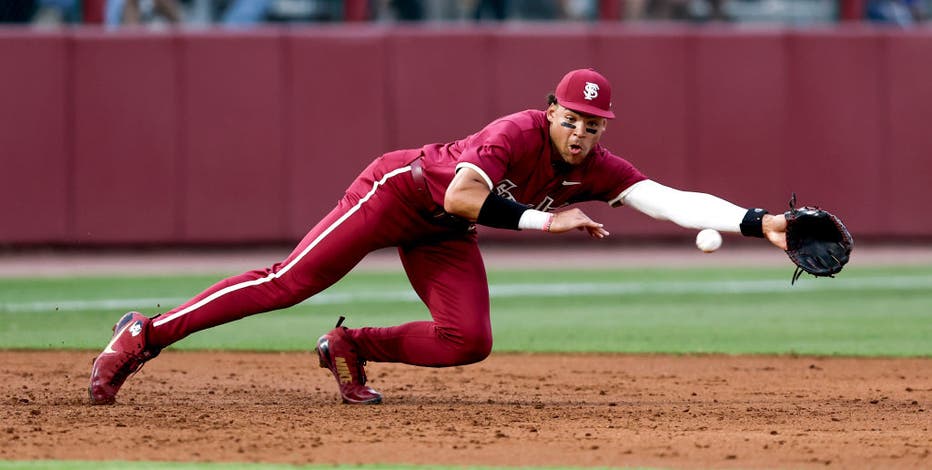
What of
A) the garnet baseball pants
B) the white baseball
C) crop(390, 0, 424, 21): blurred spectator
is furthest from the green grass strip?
crop(390, 0, 424, 21): blurred spectator

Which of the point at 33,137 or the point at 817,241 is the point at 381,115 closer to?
the point at 33,137

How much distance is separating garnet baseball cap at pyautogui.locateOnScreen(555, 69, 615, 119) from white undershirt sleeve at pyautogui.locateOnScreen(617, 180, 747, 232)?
429 mm

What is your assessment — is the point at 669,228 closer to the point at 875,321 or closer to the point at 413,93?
the point at 413,93

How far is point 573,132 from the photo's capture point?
19.9ft

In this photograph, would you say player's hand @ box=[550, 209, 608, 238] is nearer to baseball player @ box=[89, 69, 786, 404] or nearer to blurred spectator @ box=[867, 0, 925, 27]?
baseball player @ box=[89, 69, 786, 404]

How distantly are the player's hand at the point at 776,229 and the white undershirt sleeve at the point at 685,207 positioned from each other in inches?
4.3

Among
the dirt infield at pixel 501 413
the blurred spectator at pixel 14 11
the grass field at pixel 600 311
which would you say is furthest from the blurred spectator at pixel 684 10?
the dirt infield at pixel 501 413

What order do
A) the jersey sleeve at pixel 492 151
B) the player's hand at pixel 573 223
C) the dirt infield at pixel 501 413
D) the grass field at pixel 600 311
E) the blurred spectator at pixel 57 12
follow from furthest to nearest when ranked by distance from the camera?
the blurred spectator at pixel 57 12 < the grass field at pixel 600 311 < the jersey sleeve at pixel 492 151 < the player's hand at pixel 573 223 < the dirt infield at pixel 501 413

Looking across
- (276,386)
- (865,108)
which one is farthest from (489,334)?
(865,108)

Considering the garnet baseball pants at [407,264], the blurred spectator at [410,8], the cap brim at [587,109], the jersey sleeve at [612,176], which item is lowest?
the garnet baseball pants at [407,264]

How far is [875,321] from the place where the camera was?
410 inches

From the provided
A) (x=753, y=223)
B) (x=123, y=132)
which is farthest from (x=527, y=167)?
(x=123, y=132)

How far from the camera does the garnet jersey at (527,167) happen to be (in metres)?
6.01

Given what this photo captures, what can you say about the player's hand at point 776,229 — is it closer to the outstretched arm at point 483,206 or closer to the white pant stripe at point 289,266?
the outstretched arm at point 483,206
